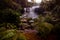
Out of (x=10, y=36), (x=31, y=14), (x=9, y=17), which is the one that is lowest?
(x=10, y=36)

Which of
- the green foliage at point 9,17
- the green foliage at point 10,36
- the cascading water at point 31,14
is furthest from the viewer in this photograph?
the cascading water at point 31,14

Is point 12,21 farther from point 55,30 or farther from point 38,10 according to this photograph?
point 38,10

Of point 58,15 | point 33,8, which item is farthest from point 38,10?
point 58,15

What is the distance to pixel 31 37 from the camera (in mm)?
7504

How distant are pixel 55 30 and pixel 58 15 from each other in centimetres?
163

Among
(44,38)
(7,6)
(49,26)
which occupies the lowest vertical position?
(44,38)

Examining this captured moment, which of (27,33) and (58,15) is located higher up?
(58,15)

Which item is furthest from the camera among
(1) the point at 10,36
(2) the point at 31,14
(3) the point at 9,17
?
(2) the point at 31,14

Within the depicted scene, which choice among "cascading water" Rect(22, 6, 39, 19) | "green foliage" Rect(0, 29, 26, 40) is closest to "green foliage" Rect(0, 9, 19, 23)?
"green foliage" Rect(0, 29, 26, 40)

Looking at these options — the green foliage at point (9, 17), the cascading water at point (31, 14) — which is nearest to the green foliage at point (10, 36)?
the green foliage at point (9, 17)

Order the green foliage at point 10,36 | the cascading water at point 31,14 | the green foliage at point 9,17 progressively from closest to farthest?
the green foliage at point 10,36, the green foliage at point 9,17, the cascading water at point 31,14

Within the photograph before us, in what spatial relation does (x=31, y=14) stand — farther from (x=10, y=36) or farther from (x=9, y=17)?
(x=10, y=36)

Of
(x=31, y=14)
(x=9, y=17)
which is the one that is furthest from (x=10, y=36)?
(x=31, y=14)

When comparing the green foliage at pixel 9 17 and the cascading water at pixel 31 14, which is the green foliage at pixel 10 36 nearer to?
the green foliage at pixel 9 17
